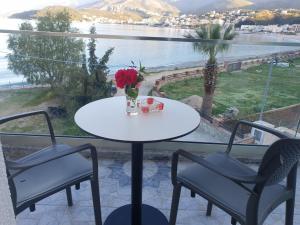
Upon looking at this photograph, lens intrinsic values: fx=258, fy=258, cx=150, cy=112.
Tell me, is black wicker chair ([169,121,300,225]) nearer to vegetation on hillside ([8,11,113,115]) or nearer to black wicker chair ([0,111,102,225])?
black wicker chair ([0,111,102,225])

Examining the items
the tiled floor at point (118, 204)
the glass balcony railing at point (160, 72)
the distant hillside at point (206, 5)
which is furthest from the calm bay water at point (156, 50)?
the tiled floor at point (118, 204)

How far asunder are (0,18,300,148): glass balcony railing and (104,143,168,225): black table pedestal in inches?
29.2

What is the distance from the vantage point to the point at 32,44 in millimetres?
2432

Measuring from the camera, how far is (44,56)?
8.09 feet

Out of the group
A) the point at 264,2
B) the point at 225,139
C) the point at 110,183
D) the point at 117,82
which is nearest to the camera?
the point at 117,82

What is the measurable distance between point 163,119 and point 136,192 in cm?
56

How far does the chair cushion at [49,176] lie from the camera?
1.45 m

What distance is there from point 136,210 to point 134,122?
68cm

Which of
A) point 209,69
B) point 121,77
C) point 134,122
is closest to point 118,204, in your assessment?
point 134,122

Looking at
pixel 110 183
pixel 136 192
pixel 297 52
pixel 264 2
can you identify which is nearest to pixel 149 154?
pixel 110 183

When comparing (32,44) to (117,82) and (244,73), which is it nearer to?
(117,82)

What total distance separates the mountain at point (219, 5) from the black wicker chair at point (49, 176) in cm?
215

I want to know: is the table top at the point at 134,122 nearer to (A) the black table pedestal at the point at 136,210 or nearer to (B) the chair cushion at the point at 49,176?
(A) the black table pedestal at the point at 136,210

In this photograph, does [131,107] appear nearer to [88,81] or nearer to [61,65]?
[88,81]
